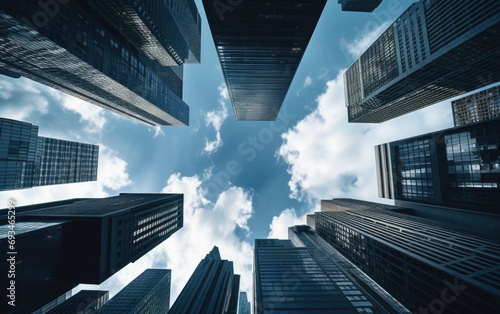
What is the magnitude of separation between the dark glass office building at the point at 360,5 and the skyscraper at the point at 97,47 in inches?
3938

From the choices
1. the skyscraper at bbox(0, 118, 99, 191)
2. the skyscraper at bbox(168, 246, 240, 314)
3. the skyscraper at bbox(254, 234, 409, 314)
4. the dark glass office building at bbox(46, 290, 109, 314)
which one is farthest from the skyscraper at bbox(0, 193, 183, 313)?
the dark glass office building at bbox(46, 290, 109, 314)

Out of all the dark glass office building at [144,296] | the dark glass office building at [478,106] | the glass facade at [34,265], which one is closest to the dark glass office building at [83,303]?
the dark glass office building at [144,296]

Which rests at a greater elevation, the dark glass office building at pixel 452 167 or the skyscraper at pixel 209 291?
the dark glass office building at pixel 452 167

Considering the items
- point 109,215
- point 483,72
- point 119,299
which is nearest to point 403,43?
point 483,72

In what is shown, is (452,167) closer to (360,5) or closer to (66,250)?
(66,250)

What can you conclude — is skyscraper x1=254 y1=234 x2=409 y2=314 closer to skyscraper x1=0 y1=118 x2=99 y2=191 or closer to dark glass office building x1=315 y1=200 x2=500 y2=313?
dark glass office building x1=315 y1=200 x2=500 y2=313

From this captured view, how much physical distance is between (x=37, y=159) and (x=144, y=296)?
102672 millimetres

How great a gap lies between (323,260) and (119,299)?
108058mm

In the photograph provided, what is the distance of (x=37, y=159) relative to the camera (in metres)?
121

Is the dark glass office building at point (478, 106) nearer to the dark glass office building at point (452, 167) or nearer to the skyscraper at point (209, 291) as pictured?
the dark glass office building at point (452, 167)

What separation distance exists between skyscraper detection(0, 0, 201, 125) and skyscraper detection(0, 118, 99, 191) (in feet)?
85.2

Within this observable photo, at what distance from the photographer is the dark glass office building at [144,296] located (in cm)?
9825

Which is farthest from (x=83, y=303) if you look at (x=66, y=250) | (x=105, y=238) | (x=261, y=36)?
(x=261, y=36)

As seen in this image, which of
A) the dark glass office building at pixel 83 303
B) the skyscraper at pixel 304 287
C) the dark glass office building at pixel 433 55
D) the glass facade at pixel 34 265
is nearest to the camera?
the glass facade at pixel 34 265
